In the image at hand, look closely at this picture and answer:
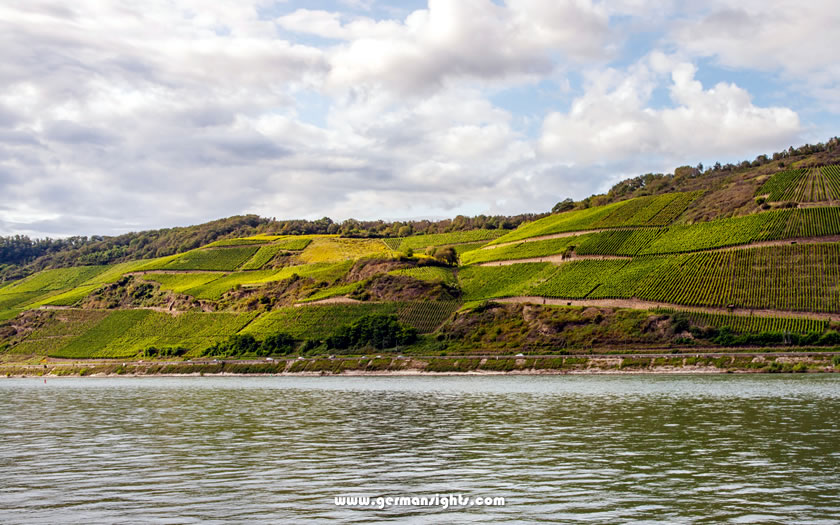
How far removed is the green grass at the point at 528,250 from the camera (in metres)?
145

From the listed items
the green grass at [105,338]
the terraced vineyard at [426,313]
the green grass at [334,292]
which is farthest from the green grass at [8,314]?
the terraced vineyard at [426,313]

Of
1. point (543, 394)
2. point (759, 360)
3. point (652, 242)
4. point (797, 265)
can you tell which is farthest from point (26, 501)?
point (652, 242)

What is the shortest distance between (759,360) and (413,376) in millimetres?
43849

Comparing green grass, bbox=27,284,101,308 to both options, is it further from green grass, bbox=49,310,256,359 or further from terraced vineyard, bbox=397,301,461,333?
terraced vineyard, bbox=397,301,461,333

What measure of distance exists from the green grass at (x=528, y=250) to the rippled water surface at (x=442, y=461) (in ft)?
309

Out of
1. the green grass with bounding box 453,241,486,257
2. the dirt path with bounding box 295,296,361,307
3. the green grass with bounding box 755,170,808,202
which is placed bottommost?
the dirt path with bounding box 295,296,361,307

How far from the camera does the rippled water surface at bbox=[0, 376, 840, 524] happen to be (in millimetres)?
19844

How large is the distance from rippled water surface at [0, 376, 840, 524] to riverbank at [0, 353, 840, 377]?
30.9 meters

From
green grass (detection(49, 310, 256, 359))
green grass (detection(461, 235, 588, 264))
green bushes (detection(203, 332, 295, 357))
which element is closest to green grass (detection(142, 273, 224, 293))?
green grass (detection(49, 310, 256, 359))

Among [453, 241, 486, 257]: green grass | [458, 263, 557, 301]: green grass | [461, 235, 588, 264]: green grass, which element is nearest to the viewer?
[458, 263, 557, 301]: green grass

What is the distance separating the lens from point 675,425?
35.8 meters

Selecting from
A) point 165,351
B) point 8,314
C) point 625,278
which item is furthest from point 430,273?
point 8,314

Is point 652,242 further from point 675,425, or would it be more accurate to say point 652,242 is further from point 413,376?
point 675,425

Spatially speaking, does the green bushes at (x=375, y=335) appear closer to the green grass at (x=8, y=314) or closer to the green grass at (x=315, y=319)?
the green grass at (x=315, y=319)
